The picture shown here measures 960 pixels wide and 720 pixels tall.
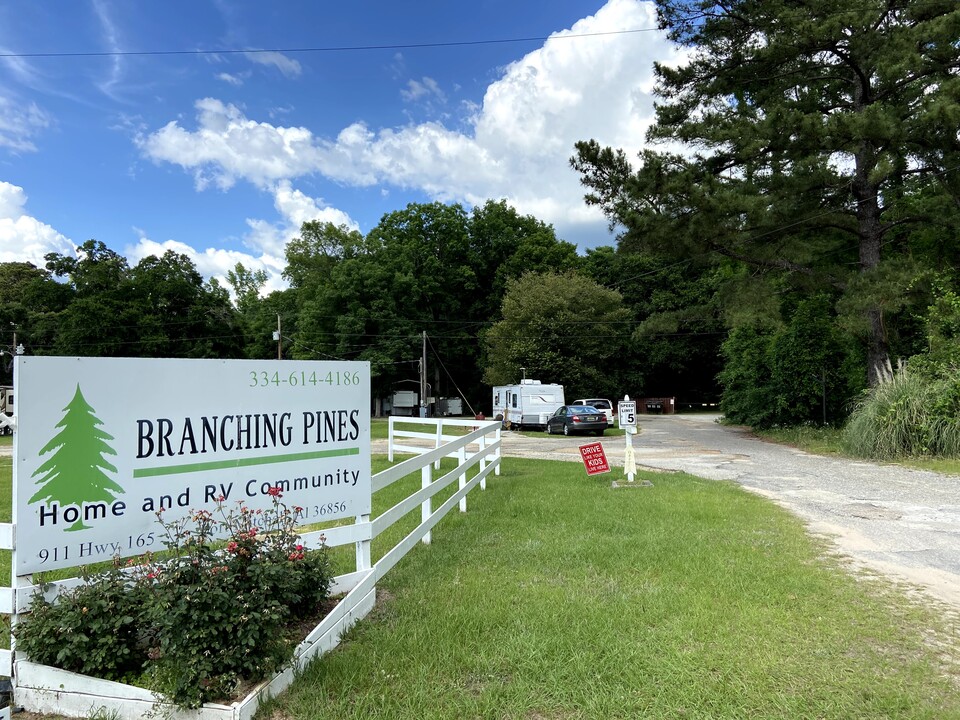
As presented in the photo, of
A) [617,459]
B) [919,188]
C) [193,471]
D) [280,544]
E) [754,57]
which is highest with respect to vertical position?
[754,57]

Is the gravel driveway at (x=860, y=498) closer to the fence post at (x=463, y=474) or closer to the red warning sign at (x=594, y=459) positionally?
the red warning sign at (x=594, y=459)

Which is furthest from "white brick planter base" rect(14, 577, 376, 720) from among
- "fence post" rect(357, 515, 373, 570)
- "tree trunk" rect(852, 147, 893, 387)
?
"tree trunk" rect(852, 147, 893, 387)

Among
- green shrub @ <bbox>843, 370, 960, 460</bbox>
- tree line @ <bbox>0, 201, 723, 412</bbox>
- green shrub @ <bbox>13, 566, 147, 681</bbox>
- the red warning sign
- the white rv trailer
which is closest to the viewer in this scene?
green shrub @ <bbox>13, 566, 147, 681</bbox>

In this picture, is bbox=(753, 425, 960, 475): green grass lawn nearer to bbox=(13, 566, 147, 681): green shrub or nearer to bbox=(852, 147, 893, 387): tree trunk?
bbox=(852, 147, 893, 387): tree trunk

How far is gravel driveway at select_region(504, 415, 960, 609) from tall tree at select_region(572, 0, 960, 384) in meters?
4.48

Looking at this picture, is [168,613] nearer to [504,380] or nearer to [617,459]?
[617,459]

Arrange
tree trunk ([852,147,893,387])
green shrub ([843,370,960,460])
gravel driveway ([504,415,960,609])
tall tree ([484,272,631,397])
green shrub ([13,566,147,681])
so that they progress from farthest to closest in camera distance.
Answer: tall tree ([484,272,631,397]) < tree trunk ([852,147,893,387]) < green shrub ([843,370,960,460]) < gravel driveway ([504,415,960,609]) < green shrub ([13,566,147,681])

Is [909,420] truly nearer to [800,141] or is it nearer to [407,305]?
[800,141]

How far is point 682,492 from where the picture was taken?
30.0ft

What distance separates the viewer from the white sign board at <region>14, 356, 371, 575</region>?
2.87 m

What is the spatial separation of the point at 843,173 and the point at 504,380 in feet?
82.1

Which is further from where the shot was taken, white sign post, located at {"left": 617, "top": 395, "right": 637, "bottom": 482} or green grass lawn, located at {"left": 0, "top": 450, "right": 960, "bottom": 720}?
white sign post, located at {"left": 617, "top": 395, "right": 637, "bottom": 482}

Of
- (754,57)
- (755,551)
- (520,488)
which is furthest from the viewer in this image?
(754,57)

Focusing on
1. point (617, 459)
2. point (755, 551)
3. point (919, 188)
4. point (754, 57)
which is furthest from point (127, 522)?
point (919, 188)
